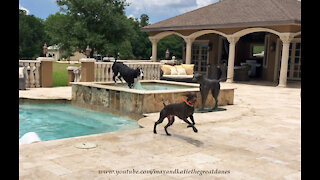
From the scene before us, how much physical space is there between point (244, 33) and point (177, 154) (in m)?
14.8

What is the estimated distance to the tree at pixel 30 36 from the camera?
50.1 metres

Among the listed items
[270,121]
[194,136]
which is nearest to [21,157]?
[194,136]

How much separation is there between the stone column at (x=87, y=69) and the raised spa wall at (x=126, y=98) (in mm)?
2914

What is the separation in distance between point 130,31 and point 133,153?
30777 mm

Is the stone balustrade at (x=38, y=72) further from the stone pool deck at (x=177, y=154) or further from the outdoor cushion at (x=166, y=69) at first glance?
the stone pool deck at (x=177, y=154)

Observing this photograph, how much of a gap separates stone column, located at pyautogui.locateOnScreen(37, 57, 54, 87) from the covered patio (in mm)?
9990

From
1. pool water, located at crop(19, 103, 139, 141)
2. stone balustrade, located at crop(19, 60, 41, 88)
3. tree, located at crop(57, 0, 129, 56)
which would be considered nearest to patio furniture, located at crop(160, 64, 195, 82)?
stone balustrade, located at crop(19, 60, 41, 88)

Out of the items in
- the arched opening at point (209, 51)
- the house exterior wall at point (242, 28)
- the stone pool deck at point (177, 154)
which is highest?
the house exterior wall at point (242, 28)

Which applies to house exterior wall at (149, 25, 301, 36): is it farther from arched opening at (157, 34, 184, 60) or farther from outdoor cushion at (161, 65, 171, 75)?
arched opening at (157, 34, 184, 60)

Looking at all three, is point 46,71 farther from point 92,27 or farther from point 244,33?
point 92,27

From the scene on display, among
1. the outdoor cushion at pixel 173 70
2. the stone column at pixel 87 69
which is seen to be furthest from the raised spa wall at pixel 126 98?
the outdoor cushion at pixel 173 70
